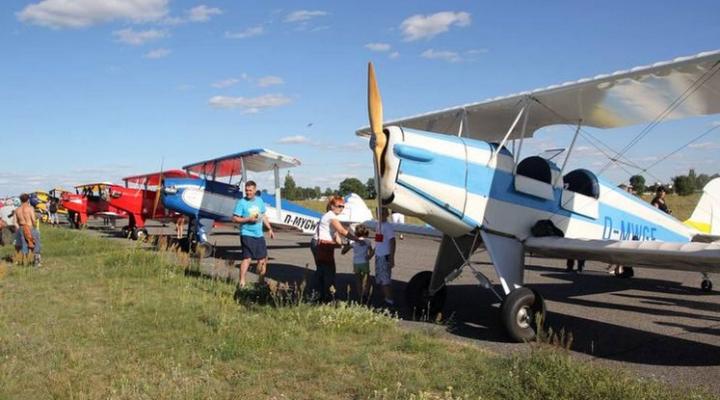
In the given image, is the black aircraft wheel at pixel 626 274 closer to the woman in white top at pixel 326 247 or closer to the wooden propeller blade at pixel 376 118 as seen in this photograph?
the woman in white top at pixel 326 247

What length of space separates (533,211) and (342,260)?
8774mm

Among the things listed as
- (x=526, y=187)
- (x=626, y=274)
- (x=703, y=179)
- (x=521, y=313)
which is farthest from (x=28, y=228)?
(x=703, y=179)

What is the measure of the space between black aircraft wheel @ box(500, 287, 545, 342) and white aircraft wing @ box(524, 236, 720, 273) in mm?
753

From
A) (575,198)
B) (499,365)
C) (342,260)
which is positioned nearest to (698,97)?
(575,198)

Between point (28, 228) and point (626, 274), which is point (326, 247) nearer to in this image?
point (626, 274)

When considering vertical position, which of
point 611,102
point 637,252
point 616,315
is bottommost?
point 616,315

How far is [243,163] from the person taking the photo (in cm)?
1731

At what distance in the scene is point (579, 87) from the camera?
6746 millimetres

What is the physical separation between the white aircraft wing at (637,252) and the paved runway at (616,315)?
2.79 feet

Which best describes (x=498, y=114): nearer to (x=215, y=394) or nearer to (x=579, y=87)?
(x=579, y=87)

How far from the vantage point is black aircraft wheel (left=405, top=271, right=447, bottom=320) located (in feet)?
25.8

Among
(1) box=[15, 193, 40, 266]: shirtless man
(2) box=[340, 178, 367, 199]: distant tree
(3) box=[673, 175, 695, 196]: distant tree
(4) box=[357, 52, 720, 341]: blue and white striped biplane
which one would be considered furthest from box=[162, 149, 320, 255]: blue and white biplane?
(3) box=[673, 175, 695, 196]: distant tree

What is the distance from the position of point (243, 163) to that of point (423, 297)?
10.7m

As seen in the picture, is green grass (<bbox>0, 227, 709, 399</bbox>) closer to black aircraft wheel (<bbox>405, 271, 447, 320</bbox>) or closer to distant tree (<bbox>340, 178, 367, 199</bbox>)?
black aircraft wheel (<bbox>405, 271, 447, 320</bbox>)
